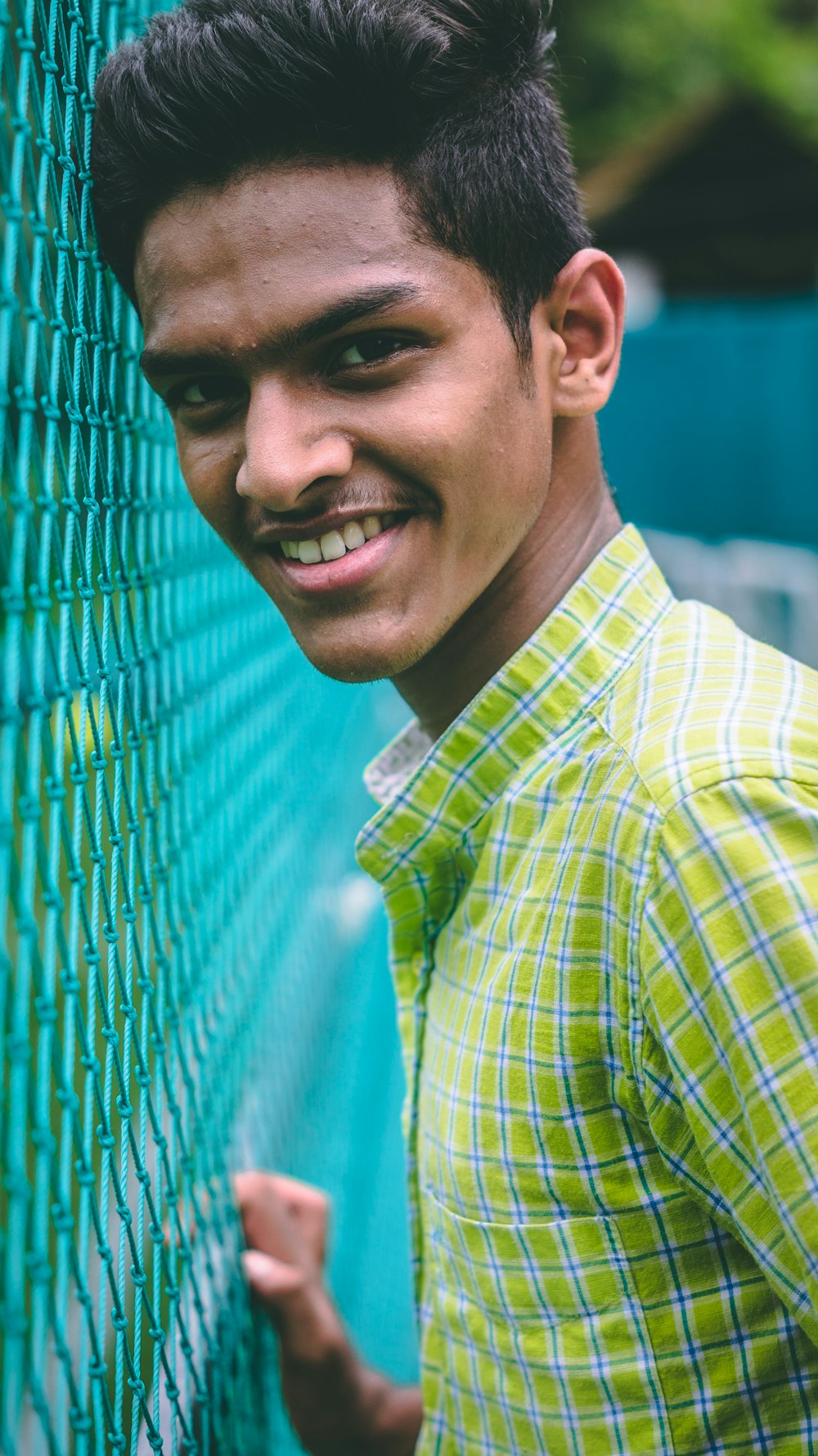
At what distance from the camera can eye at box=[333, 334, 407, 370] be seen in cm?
128

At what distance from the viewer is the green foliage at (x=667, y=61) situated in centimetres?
1438

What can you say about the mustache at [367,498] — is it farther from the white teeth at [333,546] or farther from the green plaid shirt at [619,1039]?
the green plaid shirt at [619,1039]

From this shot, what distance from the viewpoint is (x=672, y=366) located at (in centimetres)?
884

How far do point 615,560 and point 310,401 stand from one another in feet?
1.37

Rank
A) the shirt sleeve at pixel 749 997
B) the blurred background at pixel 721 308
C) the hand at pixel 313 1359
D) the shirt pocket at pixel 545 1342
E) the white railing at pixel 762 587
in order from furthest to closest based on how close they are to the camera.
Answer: the blurred background at pixel 721 308 → the white railing at pixel 762 587 → the hand at pixel 313 1359 → the shirt pocket at pixel 545 1342 → the shirt sleeve at pixel 749 997

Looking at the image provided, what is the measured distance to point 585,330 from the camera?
58.3 inches

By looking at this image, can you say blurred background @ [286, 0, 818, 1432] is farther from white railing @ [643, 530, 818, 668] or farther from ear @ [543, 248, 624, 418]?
ear @ [543, 248, 624, 418]

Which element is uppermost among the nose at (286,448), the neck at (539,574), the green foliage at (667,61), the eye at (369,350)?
the green foliage at (667,61)

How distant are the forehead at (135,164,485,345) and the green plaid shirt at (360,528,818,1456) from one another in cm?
42

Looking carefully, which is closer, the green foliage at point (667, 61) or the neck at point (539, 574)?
the neck at point (539, 574)

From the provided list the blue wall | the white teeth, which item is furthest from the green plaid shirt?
the blue wall

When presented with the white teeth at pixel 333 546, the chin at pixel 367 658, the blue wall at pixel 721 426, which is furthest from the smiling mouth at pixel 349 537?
the blue wall at pixel 721 426

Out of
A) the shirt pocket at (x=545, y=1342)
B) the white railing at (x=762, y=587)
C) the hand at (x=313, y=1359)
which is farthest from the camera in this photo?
the white railing at (x=762, y=587)

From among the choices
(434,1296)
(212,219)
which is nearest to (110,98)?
(212,219)
